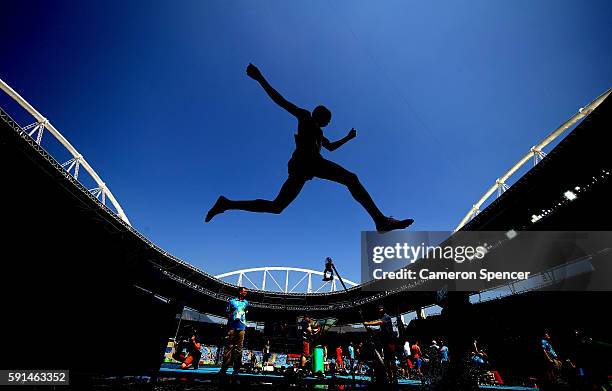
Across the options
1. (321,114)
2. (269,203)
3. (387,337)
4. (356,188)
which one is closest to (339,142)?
(321,114)

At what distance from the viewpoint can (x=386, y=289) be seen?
27797 mm

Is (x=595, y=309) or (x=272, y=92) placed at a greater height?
(x=595, y=309)

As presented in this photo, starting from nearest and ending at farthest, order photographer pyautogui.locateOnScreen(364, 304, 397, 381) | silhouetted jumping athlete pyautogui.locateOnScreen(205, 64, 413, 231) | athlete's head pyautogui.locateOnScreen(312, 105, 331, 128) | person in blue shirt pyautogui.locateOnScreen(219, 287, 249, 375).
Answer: silhouetted jumping athlete pyautogui.locateOnScreen(205, 64, 413, 231)
athlete's head pyautogui.locateOnScreen(312, 105, 331, 128)
person in blue shirt pyautogui.locateOnScreen(219, 287, 249, 375)
photographer pyautogui.locateOnScreen(364, 304, 397, 381)

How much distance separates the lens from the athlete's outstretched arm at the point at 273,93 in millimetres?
3150

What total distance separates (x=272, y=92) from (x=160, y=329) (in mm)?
16520

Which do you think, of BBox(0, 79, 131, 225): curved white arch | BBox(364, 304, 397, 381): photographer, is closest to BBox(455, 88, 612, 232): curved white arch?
BBox(364, 304, 397, 381): photographer

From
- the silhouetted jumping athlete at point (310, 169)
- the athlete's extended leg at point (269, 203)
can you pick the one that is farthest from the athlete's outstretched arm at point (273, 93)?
the athlete's extended leg at point (269, 203)

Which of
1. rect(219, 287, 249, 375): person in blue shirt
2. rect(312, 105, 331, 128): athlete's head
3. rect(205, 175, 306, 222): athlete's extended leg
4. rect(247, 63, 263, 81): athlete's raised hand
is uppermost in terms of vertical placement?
rect(247, 63, 263, 81): athlete's raised hand

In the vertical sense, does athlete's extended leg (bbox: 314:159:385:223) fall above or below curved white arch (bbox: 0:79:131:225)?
below

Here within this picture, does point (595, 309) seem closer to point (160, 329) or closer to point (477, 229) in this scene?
point (477, 229)

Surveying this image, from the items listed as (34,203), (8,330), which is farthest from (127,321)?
(34,203)

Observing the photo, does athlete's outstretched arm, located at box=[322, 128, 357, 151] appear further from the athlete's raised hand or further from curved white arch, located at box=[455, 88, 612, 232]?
curved white arch, located at box=[455, 88, 612, 232]

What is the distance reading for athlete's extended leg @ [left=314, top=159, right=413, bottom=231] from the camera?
331 centimetres

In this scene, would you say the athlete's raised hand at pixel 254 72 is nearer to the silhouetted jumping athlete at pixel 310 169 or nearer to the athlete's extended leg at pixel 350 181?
the silhouetted jumping athlete at pixel 310 169
